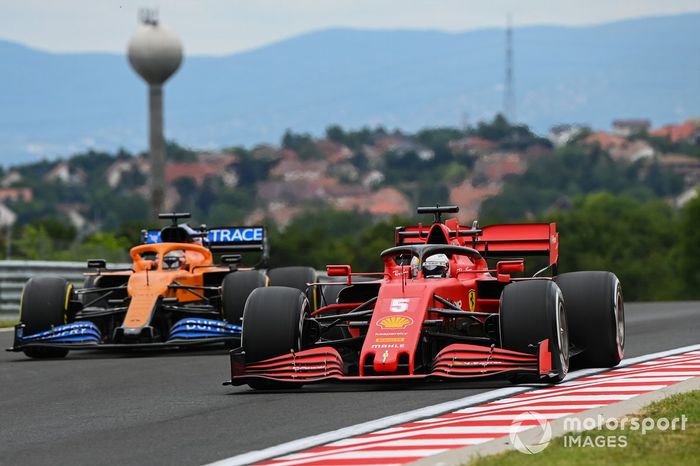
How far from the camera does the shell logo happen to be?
13516 millimetres

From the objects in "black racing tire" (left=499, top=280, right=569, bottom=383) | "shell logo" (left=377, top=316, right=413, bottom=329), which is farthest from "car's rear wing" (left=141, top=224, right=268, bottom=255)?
"black racing tire" (left=499, top=280, right=569, bottom=383)

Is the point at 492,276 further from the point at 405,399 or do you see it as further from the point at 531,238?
the point at 405,399

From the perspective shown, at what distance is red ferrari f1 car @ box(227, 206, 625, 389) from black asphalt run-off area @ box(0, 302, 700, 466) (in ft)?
0.82

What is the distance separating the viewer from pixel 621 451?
9.30 m

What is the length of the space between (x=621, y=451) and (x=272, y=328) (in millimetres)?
5314

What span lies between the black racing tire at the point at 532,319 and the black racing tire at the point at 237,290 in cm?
659

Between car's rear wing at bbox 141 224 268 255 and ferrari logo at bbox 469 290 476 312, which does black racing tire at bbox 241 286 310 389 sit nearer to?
ferrari logo at bbox 469 290 476 312

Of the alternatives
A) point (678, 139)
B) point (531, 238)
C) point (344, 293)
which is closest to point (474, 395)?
point (344, 293)

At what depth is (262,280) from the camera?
19.9m

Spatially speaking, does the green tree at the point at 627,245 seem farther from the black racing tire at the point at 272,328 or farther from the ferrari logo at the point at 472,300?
the black racing tire at the point at 272,328

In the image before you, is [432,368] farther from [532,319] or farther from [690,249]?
[690,249]

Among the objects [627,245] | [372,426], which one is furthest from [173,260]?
[627,245]

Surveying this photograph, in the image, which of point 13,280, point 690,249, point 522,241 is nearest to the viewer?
point 522,241

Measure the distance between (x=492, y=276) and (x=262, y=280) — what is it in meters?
4.81
